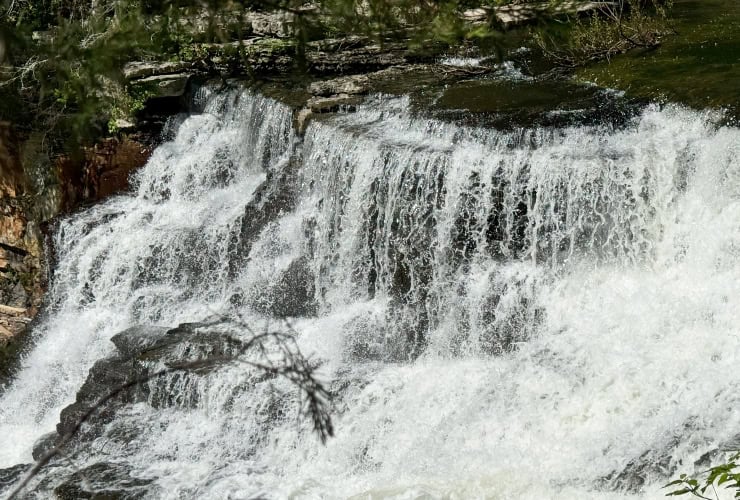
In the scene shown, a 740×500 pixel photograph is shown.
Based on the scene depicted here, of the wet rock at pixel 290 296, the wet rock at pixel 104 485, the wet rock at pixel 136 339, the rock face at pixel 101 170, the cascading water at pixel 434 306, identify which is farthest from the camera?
the rock face at pixel 101 170

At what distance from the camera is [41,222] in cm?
1065

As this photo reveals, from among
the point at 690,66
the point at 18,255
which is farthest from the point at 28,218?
the point at 690,66

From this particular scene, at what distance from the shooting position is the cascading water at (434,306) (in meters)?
6.41

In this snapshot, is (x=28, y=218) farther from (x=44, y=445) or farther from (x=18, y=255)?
(x=44, y=445)

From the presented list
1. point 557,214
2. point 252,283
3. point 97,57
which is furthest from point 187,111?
point 97,57

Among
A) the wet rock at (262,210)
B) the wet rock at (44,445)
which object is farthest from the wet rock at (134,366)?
the wet rock at (262,210)

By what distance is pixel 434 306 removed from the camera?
8.29 meters

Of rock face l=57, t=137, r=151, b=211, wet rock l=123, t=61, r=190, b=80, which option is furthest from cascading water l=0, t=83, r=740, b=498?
wet rock l=123, t=61, r=190, b=80

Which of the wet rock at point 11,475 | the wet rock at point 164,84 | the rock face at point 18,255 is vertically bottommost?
the wet rock at point 11,475

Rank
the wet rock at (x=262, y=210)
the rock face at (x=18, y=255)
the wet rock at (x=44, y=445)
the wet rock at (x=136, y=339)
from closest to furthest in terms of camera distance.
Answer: the wet rock at (x=44, y=445) < the wet rock at (x=136, y=339) < the wet rock at (x=262, y=210) < the rock face at (x=18, y=255)

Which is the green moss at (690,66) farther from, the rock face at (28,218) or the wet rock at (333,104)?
the rock face at (28,218)

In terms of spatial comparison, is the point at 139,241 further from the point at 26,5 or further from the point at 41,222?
the point at 26,5

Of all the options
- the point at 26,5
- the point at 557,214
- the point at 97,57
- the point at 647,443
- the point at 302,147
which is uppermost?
the point at 26,5

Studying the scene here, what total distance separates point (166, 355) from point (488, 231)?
320 centimetres
